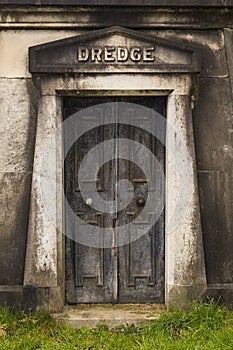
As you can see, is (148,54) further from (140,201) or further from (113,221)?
(113,221)

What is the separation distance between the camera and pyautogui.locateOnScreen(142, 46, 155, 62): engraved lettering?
5.94m

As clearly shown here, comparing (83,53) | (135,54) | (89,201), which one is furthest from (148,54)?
(89,201)

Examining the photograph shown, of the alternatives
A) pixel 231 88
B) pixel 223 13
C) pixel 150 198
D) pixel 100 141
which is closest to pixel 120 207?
pixel 150 198

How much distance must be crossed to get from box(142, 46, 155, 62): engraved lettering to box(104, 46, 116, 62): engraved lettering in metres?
0.31

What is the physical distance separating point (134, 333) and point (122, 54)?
2821mm

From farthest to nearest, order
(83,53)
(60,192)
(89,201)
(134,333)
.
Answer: (89,201), (60,192), (83,53), (134,333)

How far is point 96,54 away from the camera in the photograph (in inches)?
234

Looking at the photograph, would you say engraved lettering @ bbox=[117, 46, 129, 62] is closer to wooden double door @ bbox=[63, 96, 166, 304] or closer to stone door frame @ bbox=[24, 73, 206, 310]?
stone door frame @ bbox=[24, 73, 206, 310]

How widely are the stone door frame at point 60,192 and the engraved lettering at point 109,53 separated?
0.16 metres

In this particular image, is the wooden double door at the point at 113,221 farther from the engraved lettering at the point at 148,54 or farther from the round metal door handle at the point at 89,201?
the engraved lettering at the point at 148,54

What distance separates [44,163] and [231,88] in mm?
2115

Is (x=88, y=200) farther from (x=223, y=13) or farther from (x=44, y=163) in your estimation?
(x=223, y=13)

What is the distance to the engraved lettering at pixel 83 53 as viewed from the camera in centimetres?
592

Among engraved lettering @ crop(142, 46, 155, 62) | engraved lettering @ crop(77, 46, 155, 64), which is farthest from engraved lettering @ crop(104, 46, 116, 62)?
engraved lettering @ crop(142, 46, 155, 62)
